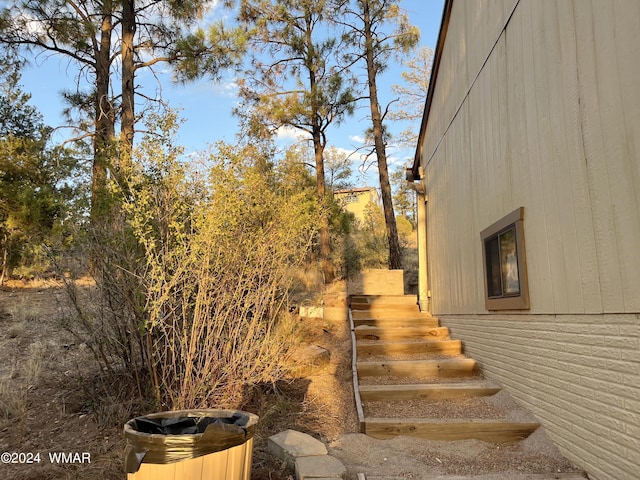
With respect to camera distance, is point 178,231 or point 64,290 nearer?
point 178,231

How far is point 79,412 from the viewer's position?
3900 mm

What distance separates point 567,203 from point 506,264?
1363 millimetres

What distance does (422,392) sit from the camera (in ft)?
14.6

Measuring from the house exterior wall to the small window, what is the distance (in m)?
0.09

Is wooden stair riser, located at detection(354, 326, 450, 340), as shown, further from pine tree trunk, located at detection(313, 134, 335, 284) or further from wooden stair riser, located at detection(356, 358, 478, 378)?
pine tree trunk, located at detection(313, 134, 335, 284)

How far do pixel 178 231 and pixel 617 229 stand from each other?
316cm

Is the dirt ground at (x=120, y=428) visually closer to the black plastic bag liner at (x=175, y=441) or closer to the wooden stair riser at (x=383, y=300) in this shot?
the black plastic bag liner at (x=175, y=441)

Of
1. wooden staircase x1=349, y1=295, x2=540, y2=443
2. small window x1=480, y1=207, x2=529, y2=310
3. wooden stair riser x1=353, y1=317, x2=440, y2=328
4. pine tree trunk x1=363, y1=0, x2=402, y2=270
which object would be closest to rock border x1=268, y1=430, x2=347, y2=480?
wooden staircase x1=349, y1=295, x2=540, y2=443

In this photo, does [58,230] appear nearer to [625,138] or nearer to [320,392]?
[320,392]

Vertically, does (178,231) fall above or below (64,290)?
above

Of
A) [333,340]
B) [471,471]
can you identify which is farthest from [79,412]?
[333,340]

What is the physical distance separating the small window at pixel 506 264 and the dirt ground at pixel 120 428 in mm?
1198

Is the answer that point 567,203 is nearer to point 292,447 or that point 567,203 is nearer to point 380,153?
point 292,447

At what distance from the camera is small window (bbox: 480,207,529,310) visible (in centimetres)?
387
